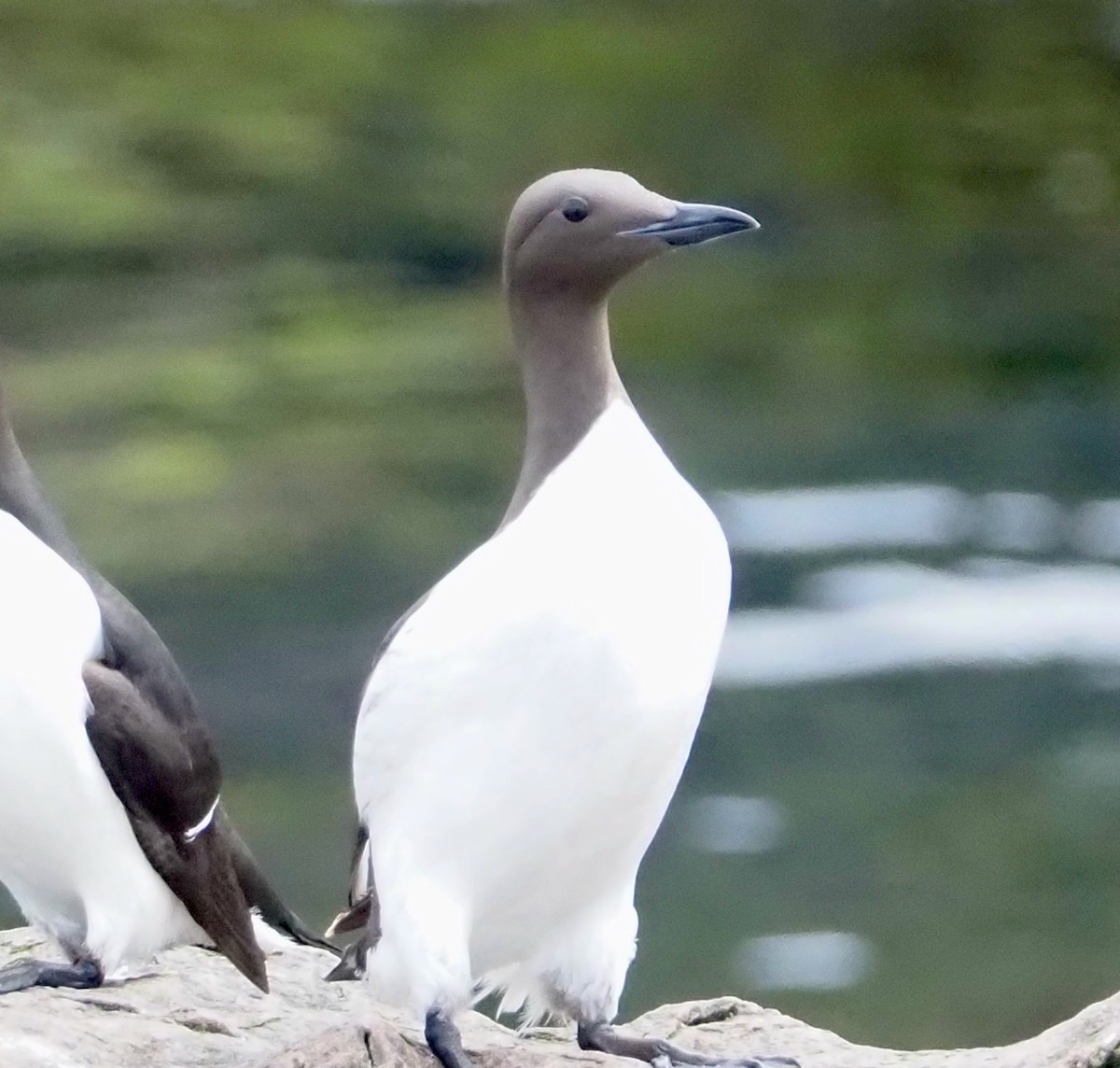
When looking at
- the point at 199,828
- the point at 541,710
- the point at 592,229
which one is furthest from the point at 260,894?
the point at 592,229

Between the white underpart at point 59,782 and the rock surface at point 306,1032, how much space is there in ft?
0.42

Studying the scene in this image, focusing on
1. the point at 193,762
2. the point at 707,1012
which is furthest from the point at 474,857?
the point at 707,1012

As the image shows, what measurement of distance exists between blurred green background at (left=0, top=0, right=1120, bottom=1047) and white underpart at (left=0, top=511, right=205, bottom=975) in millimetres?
3557

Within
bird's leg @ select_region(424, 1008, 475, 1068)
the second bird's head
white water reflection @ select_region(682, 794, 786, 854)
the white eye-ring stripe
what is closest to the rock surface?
bird's leg @ select_region(424, 1008, 475, 1068)

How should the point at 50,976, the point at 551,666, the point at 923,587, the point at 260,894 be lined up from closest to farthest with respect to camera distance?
the point at 551,666, the point at 50,976, the point at 260,894, the point at 923,587

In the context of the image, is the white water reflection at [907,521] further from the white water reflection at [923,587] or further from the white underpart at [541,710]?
the white underpart at [541,710]

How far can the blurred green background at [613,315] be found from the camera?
269 inches

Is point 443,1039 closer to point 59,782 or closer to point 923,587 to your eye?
point 59,782

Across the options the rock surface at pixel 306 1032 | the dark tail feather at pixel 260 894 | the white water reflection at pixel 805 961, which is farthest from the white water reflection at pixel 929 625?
the dark tail feather at pixel 260 894

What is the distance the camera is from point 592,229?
2439 millimetres

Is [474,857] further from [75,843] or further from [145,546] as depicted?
[145,546]

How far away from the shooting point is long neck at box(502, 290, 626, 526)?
245 centimetres

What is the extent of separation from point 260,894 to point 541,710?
2.65 ft

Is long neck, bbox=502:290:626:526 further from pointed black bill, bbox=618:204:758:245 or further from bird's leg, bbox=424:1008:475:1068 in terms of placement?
bird's leg, bbox=424:1008:475:1068
